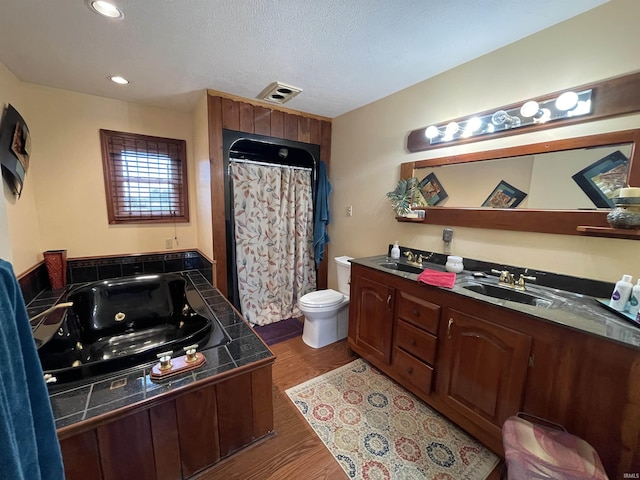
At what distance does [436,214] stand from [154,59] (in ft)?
7.46

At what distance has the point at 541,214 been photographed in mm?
1506

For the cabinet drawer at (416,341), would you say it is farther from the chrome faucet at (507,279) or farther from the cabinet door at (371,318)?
the chrome faucet at (507,279)

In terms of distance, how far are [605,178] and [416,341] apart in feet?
4.37

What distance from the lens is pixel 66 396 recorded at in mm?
1147

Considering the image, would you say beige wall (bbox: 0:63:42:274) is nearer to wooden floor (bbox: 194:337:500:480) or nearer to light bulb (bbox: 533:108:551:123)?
wooden floor (bbox: 194:337:500:480)

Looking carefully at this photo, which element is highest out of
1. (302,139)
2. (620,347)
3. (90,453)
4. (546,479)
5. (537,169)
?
(302,139)

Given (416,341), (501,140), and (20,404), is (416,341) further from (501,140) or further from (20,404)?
(20,404)

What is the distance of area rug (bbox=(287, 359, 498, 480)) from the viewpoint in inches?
53.3

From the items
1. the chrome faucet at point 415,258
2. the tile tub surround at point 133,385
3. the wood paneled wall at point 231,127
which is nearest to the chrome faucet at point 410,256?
the chrome faucet at point 415,258

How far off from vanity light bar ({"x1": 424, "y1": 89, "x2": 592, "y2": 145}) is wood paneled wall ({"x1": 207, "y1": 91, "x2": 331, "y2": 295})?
1.35 meters

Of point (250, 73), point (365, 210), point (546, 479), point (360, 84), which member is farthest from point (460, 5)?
point (546, 479)

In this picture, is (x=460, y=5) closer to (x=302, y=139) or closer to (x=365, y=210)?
(x=365, y=210)

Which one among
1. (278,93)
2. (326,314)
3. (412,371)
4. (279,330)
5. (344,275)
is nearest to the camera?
(412,371)

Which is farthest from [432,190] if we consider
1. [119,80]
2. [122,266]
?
[122,266]
